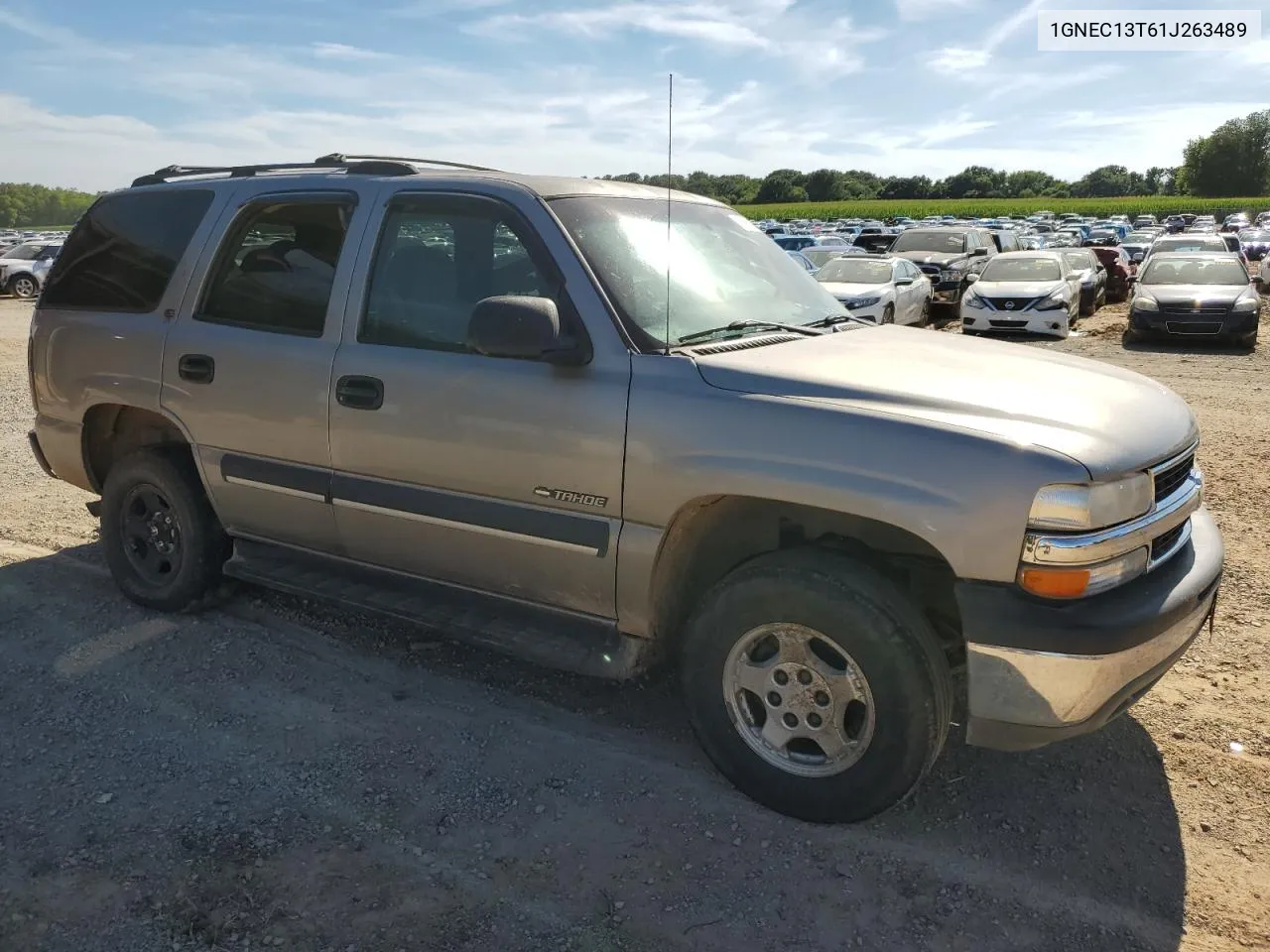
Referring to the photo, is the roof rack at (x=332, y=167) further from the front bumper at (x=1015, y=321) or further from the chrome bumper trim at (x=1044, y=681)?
the front bumper at (x=1015, y=321)

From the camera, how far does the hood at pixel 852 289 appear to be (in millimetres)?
15195

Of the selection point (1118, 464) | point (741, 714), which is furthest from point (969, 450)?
point (741, 714)

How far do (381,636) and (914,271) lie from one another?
50.7 ft

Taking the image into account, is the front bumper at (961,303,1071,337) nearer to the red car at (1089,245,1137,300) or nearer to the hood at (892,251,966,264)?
the hood at (892,251,966,264)

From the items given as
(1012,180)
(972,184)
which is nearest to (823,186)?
(972,184)

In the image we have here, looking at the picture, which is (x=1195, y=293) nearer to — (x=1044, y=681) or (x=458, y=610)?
(x=1044, y=681)

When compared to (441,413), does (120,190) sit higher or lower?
higher

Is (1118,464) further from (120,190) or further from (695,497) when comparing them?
(120,190)

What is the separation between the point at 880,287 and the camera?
15.7 metres

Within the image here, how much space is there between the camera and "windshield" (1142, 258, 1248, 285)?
15570 millimetres

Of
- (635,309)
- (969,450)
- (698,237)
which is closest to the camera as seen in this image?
(969,450)

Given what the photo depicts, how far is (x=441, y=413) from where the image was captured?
3.45m

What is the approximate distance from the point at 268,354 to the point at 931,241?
21.4 meters

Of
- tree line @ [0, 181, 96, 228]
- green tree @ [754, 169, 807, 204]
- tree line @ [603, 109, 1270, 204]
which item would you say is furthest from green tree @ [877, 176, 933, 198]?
tree line @ [0, 181, 96, 228]
